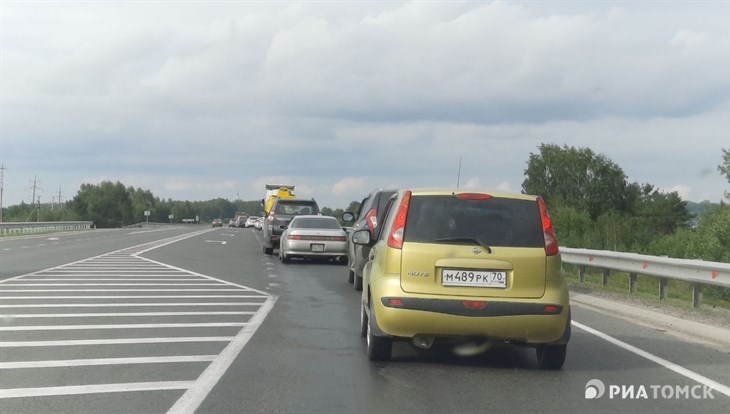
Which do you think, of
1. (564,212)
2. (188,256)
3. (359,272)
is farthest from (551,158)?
(359,272)

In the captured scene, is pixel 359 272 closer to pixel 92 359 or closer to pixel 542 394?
pixel 92 359

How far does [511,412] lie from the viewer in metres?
6.21

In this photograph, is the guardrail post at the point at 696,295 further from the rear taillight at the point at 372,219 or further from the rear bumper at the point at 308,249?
the rear bumper at the point at 308,249

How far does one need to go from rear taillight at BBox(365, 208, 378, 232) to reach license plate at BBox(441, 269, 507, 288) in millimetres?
7785

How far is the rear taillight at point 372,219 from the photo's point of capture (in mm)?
15305

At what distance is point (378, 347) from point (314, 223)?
16.9 m

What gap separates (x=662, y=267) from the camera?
13.6 metres

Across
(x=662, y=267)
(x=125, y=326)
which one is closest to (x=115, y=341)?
(x=125, y=326)

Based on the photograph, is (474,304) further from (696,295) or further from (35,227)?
Answer: (35,227)

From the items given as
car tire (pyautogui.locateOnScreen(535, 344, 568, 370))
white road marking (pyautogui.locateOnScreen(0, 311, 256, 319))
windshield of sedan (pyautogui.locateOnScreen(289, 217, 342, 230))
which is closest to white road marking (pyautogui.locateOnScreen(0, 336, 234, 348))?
white road marking (pyautogui.locateOnScreen(0, 311, 256, 319))

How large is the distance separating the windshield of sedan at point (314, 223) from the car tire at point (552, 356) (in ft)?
55.8

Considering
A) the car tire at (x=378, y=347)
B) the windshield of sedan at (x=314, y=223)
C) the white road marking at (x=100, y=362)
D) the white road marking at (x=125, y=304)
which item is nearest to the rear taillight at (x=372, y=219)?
the white road marking at (x=125, y=304)

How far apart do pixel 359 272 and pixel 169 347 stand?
7372mm

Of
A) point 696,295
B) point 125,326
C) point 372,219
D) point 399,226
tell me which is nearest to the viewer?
point 399,226
